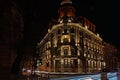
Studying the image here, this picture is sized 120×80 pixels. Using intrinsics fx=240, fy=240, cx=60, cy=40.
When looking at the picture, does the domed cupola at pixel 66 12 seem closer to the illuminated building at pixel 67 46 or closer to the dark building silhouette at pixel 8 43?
the illuminated building at pixel 67 46

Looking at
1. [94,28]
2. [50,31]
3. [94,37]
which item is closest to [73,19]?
[50,31]

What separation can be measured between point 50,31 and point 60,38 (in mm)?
5042

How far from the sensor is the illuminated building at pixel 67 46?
62562mm

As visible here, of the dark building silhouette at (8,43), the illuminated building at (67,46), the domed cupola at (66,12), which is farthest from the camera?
the domed cupola at (66,12)

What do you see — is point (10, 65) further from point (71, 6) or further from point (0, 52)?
point (71, 6)

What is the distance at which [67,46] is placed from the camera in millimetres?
63031

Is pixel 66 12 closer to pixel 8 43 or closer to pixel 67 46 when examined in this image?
pixel 67 46

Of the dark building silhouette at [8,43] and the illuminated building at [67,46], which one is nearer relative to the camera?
the dark building silhouette at [8,43]

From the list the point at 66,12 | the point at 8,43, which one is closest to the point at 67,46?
the point at 66,12

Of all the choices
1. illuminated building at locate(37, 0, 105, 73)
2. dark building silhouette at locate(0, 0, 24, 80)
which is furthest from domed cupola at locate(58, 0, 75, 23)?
dark building silhouette at locate(0, 0, 24, 80)

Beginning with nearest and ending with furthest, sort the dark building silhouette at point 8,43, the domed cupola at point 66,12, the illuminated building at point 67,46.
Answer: the dark building silhouette at point 8,43 < the illuminated building at point 67,46 < the domed cupola at point 66,12

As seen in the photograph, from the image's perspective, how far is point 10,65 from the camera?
1155cm

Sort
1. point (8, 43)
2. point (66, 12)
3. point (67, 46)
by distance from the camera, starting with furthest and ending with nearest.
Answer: point (66, 12), point (67, 46), point (8, 43)

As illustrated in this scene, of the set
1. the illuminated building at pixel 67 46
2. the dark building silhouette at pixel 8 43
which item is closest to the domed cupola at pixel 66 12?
the illuminated building at pixel 67 46
